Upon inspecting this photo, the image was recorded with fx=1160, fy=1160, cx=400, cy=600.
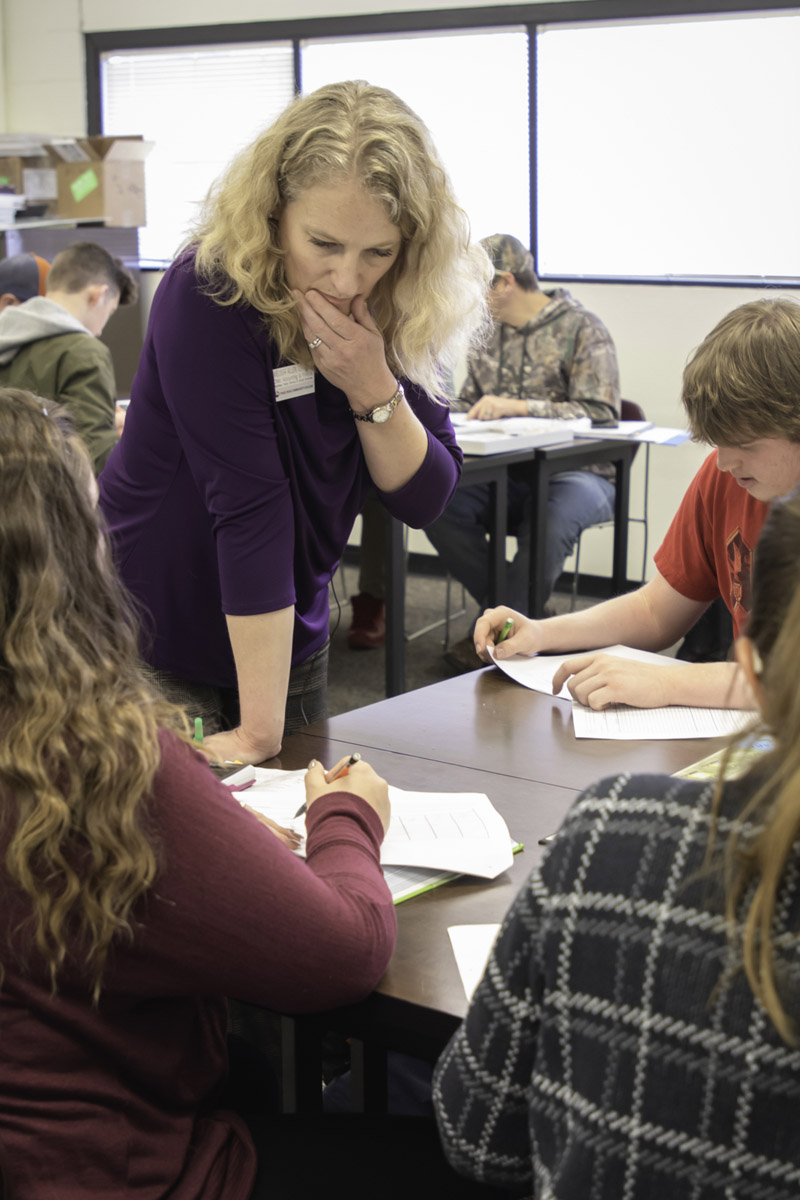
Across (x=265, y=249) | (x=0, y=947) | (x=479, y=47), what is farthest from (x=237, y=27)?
(x=0, y=947)

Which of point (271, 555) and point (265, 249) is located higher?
point (265, 249)

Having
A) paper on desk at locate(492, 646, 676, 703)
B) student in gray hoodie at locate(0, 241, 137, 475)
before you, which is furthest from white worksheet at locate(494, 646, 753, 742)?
student in gray hoodie at locate(0, 241, 137, 475)

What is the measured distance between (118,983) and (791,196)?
4224mm

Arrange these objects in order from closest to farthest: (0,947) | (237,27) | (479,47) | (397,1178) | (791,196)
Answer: (0,947), (397,1178), (791,196), (479,47), (237,27)

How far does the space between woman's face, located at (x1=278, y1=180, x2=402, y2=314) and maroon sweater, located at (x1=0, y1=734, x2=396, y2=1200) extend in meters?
0.78

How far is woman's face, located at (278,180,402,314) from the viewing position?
140 cm

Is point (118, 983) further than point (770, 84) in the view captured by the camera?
No

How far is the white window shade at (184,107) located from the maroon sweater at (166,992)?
492 cm

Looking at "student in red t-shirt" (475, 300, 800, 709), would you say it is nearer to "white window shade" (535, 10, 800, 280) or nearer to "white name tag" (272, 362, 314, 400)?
"white name tag" (272, 362, 314, 400)

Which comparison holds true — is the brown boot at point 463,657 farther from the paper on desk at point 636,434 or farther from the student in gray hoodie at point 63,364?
the student in gray hoodie at point 63,364

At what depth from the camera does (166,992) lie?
2.87ft

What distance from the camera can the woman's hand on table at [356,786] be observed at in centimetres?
114

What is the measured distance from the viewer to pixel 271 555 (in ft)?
4.77

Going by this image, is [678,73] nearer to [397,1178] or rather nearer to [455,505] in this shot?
[455,505]
